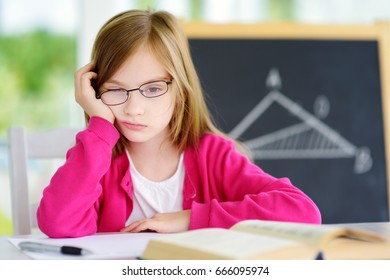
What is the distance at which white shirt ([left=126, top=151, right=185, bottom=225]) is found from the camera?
1.37 meters

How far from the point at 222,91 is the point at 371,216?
80cm

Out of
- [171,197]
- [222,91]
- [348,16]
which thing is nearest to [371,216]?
[222,91]

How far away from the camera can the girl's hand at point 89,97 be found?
127 cm

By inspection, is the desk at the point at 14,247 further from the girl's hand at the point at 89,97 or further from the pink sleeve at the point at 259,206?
the girl's hand at the point at 89,97

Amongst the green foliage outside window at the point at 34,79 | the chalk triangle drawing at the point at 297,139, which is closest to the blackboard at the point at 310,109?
the chalk triangle drawing at the point at 297,139

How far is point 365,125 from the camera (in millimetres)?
2670

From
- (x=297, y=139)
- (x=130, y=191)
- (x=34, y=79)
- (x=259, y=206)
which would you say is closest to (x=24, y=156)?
(x=130, y=191)

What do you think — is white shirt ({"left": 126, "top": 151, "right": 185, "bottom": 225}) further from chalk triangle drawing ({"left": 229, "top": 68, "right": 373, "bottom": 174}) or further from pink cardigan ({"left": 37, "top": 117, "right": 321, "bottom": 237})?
chalk triangle drawing ({"left": 229, "top": 68, "right": 373, "bottom": 174})

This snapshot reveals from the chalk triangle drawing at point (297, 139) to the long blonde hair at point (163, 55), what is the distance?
1166mm

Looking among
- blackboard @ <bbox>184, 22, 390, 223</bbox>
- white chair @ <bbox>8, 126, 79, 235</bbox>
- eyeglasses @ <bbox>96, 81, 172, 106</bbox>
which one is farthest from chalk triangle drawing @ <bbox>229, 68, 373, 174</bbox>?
eyeglasses @ <bbox>96, 81, 172, 106</bbox>

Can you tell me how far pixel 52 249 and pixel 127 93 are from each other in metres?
0.41

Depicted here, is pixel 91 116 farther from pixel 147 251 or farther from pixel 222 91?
pixel 222 91

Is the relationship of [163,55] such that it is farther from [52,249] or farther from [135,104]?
[52,249]

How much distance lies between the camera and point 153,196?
137cm
